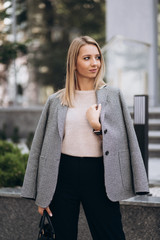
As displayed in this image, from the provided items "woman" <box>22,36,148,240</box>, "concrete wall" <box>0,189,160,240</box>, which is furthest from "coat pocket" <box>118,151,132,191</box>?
"concrete wall" <box>0,189,160,240</box>

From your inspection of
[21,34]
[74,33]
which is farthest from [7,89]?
[74,33]

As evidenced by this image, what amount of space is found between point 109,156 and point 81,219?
1.53 metres

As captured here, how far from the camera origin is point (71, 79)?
274cm

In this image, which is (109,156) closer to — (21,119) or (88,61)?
(88,61)

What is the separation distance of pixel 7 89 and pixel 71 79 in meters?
9.39

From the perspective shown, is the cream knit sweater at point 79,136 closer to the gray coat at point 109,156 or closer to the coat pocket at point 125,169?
the gray coat at point 109,156

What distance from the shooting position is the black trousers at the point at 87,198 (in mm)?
2602

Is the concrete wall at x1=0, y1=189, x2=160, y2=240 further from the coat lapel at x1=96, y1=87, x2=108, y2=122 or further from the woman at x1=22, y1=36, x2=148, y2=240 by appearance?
the coat lapel at x1=96, y1=87, x2=108, y2=122

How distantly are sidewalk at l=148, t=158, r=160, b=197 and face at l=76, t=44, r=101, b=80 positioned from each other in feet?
6.95

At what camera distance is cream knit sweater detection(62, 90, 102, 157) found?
8.55 ft

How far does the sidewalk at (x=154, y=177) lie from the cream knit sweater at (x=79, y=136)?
6.44ft

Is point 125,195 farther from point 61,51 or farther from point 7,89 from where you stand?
point 61,51

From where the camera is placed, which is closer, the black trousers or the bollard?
the black trousers

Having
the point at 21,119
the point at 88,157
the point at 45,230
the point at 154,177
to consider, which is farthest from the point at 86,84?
the point at 21,119
